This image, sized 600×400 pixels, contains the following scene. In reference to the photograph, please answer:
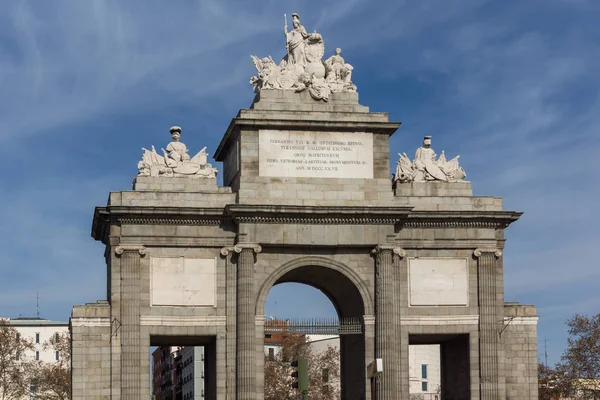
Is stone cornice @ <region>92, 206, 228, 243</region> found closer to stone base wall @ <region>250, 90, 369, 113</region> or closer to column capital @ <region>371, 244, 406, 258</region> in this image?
stone base wall @ <region>250, 90, 369, 113</region>

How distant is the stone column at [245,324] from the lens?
54.0m

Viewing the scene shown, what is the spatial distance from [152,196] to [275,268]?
5904mm

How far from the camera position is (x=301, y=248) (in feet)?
183

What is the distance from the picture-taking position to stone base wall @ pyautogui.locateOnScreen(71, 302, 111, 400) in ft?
177

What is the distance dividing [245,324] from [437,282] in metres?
8.55

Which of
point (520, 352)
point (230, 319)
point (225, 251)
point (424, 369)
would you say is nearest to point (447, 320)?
point (520, 352)

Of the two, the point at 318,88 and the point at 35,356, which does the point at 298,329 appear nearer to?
the point at 318,88

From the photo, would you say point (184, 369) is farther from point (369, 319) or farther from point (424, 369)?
point (369, 319)

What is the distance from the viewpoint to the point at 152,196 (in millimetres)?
55125

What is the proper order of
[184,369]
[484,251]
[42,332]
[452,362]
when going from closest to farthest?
[484,251]
[452,362]
[42,332]
[184,369]

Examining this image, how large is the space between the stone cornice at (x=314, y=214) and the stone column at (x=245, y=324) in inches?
48.3

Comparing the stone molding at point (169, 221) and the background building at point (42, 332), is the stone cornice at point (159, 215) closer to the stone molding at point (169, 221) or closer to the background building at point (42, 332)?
the stone molding at point (169, 221)

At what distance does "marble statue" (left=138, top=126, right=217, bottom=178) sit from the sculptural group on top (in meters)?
4.06

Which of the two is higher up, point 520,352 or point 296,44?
point 296,44
